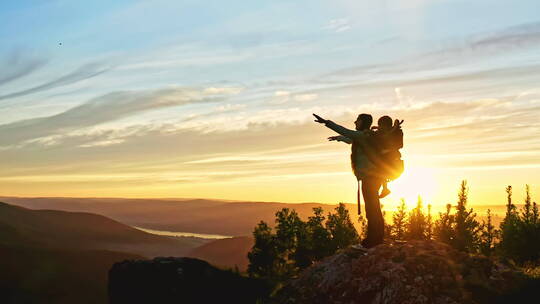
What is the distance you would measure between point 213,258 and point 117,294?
175m

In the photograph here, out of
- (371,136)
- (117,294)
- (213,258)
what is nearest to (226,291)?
(117,294)

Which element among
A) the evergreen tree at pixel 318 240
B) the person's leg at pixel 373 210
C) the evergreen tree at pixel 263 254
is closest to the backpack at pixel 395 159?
the person's leg at pixel 373 210

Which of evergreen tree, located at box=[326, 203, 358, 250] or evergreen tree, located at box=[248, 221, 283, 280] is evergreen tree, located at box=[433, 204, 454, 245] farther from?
evergreen tree, located at box=[248, 221, 283, 280]

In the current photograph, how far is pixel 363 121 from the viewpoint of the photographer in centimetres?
1825

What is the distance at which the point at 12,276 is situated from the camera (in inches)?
4149

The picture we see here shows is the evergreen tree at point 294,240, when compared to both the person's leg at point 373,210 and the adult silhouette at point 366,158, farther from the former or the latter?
the adult silhouette at point 366,158

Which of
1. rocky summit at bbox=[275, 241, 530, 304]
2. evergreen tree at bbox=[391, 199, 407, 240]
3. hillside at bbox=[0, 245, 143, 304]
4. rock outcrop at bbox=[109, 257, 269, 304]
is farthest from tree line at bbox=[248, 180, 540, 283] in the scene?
hillside at bbox=[0, 245, 143, 304]

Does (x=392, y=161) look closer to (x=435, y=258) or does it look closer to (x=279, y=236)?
(x=435, y=258)

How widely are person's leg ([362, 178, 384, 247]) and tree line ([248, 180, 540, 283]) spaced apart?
26.8 m

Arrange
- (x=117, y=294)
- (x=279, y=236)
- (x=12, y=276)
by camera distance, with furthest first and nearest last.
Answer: (x=12, y=276), (x=279, y=236), (x=117, y=294)

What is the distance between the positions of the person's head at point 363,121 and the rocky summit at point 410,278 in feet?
12.6

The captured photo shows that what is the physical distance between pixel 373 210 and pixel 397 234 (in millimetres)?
40163

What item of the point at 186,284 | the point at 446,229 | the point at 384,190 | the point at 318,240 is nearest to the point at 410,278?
the point at 384,190

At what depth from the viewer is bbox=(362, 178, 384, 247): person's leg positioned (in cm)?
1811
